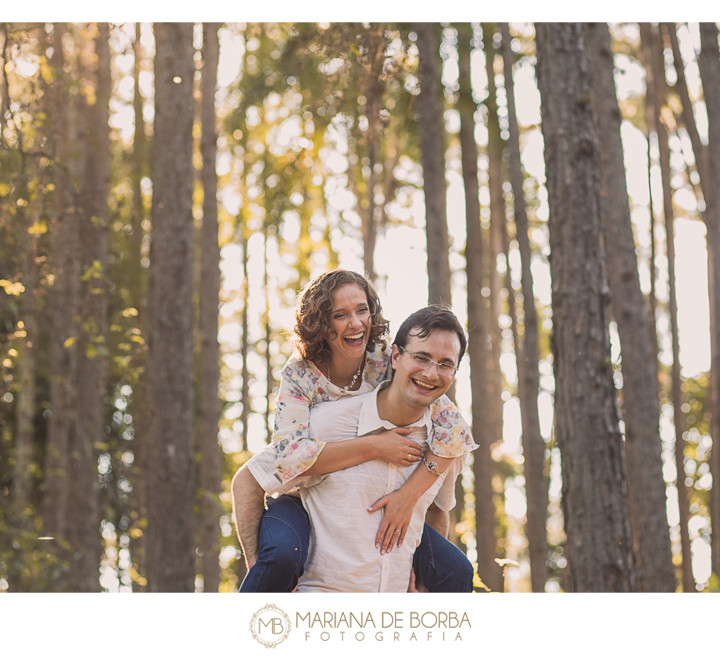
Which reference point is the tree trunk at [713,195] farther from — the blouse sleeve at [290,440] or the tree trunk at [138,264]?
the tree trunk at [138,264]

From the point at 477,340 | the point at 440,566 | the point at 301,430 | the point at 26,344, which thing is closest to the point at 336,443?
the point at 301,430

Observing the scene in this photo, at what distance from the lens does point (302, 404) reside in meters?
3.16

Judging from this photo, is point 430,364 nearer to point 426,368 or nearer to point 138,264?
point 426,368

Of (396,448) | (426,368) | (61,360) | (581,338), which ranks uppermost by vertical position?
(61,360)

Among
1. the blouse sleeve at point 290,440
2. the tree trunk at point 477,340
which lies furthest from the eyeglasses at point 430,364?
the tree trunk at point 477,340

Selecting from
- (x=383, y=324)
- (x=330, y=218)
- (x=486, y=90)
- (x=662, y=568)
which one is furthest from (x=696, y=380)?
(x=383, y=324)

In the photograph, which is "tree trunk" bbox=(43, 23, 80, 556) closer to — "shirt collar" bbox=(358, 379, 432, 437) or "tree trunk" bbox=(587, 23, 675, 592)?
"tree trunk" bbox=(587, 23, 675, 592)

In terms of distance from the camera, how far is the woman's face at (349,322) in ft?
10.7

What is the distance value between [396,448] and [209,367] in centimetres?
681

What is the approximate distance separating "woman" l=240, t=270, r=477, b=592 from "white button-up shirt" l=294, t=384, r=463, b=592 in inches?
1.8

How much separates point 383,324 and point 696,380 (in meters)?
16.7
